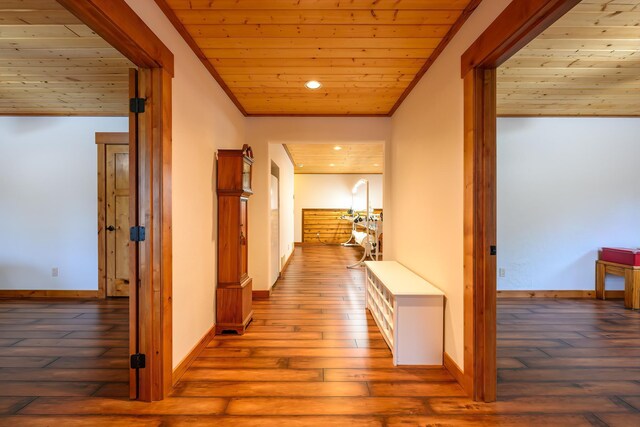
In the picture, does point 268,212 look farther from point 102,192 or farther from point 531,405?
point 531,405

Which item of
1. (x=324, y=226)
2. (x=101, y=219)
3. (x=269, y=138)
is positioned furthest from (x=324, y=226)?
(x=101, y=219)

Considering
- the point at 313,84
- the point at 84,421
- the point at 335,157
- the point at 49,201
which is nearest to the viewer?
the point at 84,421

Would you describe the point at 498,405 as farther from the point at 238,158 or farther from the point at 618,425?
the point at 238,158

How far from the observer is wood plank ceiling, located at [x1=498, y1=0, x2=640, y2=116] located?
210 centimetres

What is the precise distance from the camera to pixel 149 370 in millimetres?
1873

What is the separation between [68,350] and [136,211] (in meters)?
1.65

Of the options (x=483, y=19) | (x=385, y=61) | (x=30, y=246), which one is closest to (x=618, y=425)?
(x=483, y=19)

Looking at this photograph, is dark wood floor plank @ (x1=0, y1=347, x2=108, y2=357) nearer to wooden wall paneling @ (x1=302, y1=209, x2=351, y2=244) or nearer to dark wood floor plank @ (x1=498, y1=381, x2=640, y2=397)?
dark wood floor plank @ (x1=498, y1=381, x2=640, y2=397)

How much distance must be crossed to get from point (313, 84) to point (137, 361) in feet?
8.92

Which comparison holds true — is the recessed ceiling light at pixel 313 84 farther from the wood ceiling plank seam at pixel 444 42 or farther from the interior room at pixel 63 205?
the interior room at pixel 63 205

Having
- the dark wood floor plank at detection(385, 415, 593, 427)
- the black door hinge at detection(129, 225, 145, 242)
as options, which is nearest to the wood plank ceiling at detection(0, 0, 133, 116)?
the black door hinge at detection(129, 225, 145, 242)

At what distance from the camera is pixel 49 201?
13.5 ft

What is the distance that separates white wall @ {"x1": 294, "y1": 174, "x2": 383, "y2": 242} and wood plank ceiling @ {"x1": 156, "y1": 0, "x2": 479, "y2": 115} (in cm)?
718

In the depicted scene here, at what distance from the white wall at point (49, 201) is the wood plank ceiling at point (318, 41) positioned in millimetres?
2461
